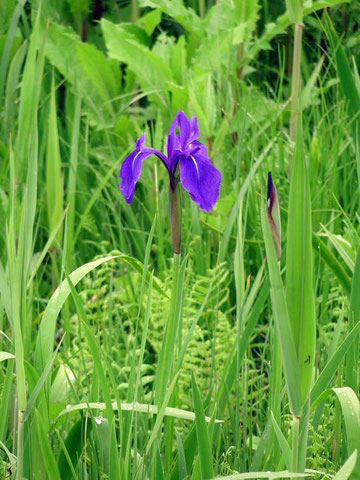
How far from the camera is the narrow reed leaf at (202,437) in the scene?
898 mm

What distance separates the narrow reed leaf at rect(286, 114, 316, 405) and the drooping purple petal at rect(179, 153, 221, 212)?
0.19 meters

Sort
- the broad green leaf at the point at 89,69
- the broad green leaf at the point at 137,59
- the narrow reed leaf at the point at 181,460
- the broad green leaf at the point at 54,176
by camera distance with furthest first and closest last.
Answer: the broad green leaf at the point at 89,69 < the broad green leaf at the point at 137,59 < the broad green leaf at the point at 54,176 < the narrow reed leaf at the point at 181,460

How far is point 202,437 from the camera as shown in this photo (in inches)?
35.7

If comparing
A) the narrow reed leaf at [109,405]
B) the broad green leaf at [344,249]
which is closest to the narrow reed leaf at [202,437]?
the narrow reed leaf at [109,405]

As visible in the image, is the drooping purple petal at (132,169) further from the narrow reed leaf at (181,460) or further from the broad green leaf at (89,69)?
the broad green leaf at (89,69)

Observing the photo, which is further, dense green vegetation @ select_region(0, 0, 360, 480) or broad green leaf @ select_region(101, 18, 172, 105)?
broad green leaf @ select_region(101, 18, 172, 105)

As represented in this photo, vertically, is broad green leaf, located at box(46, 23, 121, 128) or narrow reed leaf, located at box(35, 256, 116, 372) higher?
broad green leaf, located at box(46, 23, 121, 128)

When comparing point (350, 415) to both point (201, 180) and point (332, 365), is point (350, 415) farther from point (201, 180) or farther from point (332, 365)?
point (201, 180)

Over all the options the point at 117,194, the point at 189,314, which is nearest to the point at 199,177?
the point at 189,314

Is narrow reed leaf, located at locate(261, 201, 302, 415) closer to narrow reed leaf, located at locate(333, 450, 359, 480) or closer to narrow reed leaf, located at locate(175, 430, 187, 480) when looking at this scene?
narrow reed leaf, located at locate(333, 450, 359, 480)

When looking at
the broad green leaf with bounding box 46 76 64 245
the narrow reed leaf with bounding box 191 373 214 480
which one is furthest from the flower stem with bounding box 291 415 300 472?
the broad green leaf with bounding box 46 76 64 245

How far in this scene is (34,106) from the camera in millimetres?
1475

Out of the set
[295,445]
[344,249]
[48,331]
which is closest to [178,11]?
[344,249]

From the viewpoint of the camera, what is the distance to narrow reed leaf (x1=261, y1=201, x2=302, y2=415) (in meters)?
0.78
